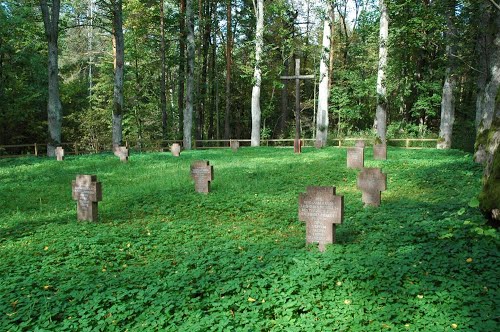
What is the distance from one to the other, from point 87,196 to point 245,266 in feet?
16.0

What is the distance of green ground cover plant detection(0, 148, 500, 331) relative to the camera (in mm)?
4219

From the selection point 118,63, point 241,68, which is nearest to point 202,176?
point 118,63

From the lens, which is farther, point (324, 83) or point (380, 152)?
point (324, 83)

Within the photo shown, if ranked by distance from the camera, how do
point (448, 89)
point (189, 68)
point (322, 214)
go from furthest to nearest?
point (189, 68) < point (448, 89) < point (322, 214)

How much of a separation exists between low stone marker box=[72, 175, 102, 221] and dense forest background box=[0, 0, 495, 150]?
1909cm

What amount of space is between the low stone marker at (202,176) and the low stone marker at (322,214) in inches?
196

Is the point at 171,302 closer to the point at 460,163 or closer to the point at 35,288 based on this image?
the point at 35,288

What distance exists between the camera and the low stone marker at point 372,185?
362 inches

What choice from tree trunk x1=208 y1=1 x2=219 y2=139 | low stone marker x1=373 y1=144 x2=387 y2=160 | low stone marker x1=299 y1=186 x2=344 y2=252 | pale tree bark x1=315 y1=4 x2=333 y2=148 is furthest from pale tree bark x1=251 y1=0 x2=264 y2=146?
low stone marker x1=299 y1=186 x2=344 y2=252

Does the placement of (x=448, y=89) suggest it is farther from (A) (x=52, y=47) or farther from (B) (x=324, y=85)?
(A) (x=52, y=47)

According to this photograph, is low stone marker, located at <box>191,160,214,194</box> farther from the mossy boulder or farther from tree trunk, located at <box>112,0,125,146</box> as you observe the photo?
tree trunk, located at <box>112,0,125,146</box>

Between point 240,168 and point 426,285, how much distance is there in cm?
1126

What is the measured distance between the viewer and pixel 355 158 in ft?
48.5

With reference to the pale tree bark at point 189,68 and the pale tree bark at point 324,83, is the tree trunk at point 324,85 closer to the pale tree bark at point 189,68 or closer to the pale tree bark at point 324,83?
the pale tree bark at point 324,83
